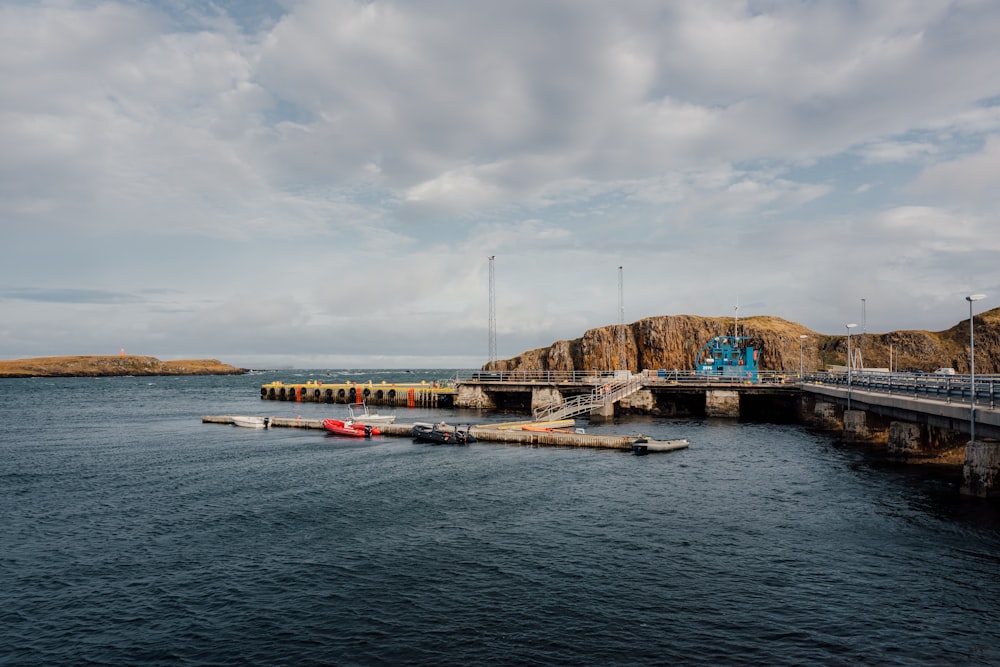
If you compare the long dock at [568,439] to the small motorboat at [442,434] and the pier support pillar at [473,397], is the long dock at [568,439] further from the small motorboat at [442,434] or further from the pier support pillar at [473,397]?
the pier support pillar at [473,397]

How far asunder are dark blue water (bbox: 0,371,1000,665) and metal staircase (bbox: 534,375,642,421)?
28.2 metres

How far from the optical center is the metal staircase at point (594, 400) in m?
73.9

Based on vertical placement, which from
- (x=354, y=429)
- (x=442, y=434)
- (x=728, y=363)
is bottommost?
(x=354, y=429)

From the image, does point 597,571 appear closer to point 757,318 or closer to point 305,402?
point 305,402

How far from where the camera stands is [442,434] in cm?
5809

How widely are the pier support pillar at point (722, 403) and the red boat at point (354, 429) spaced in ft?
156

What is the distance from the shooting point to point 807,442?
5766cm

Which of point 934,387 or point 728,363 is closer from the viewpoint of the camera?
point 934,387

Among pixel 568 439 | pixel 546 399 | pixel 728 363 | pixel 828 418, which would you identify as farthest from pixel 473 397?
pixel 828 418

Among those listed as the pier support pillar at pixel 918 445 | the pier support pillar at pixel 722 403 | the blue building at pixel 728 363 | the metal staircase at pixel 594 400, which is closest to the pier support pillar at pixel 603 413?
the metal staircase at pixel 594 400

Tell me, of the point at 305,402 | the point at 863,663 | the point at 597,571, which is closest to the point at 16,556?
the point at 597,571

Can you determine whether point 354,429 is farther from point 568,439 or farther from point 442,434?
point 568,439

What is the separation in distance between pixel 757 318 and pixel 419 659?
6293 inches

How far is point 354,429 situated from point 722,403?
169 feet
